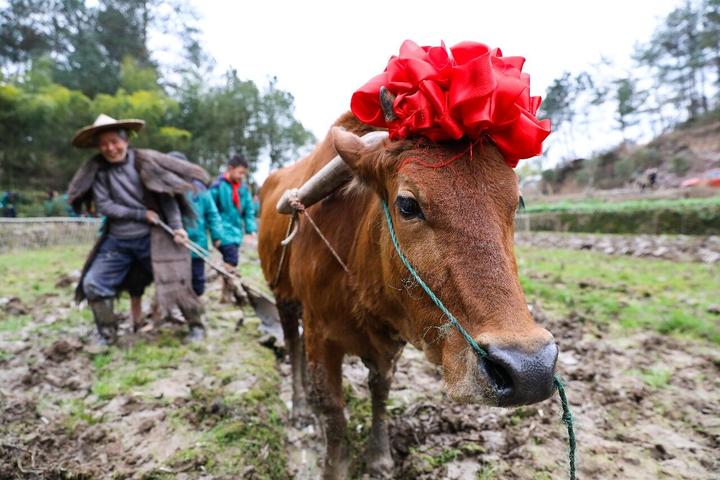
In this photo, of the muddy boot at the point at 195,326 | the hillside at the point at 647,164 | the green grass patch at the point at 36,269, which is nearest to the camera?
the muddy boot at the point at 195,326

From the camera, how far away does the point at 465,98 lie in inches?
68.1

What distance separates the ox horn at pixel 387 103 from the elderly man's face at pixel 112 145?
3.91m

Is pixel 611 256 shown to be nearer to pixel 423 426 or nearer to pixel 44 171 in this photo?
pixel 423 426

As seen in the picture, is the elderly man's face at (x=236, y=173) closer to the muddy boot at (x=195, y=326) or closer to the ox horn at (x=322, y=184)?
the muddy boot at (x=195, y=326)

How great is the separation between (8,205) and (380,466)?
67.3 feet

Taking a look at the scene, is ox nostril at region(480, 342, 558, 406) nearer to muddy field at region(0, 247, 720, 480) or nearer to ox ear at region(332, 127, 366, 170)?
ox ear at region(332, 127, 366, 170)

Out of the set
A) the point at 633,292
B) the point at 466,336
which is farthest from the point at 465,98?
the point at 633,292

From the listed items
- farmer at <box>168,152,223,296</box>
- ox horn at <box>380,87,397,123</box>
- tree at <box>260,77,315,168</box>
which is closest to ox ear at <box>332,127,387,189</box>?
ox horn at <box>380,87,397,123</box>

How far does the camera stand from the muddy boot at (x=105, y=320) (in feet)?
16.4

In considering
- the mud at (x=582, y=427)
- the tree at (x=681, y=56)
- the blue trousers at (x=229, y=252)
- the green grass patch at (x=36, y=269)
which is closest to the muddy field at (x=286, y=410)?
the mud at (x=582, y=427)

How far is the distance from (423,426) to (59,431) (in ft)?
9.02

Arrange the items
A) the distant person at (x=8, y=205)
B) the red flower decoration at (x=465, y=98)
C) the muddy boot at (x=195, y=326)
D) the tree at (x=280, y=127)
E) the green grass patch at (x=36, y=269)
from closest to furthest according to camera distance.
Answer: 1. the red flower decoration at (x=465, y=98)
2. the muddy boot at (x=195, y=326)
3. the green grass patch at (x=36, y=269)
4. the distant person at (x=8, y=205)
5. the tree at (x=280, y=127)

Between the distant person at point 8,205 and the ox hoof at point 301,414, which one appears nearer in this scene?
the ox hoof at point 301,414

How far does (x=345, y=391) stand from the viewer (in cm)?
398
